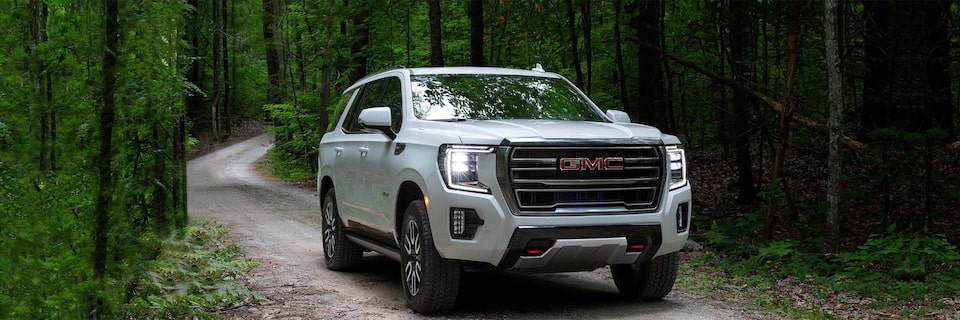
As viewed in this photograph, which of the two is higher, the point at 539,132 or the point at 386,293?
the point at 539,132

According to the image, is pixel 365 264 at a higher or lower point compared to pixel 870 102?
lower

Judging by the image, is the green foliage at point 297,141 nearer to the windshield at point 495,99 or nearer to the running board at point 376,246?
the running board at point 376,246

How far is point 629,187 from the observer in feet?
19.8

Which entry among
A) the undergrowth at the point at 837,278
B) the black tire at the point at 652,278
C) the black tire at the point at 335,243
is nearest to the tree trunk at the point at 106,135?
the black tire at the point at 335,243

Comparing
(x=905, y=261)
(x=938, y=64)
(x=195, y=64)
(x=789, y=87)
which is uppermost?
(x=195, y=64)

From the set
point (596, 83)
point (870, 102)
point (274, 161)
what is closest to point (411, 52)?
point (596, 83)

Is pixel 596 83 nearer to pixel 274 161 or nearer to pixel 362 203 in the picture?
pixel 274 161

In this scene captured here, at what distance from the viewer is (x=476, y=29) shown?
1678 centimetres

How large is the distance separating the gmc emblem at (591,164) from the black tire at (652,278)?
Answer: 1094 millimetres

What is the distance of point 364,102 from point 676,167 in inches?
132

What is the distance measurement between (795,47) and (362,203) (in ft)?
20.6

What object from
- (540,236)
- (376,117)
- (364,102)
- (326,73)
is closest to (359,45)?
(326,73)

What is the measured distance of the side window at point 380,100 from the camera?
23.6ft

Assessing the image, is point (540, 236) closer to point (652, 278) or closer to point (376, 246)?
point (652, 278)
